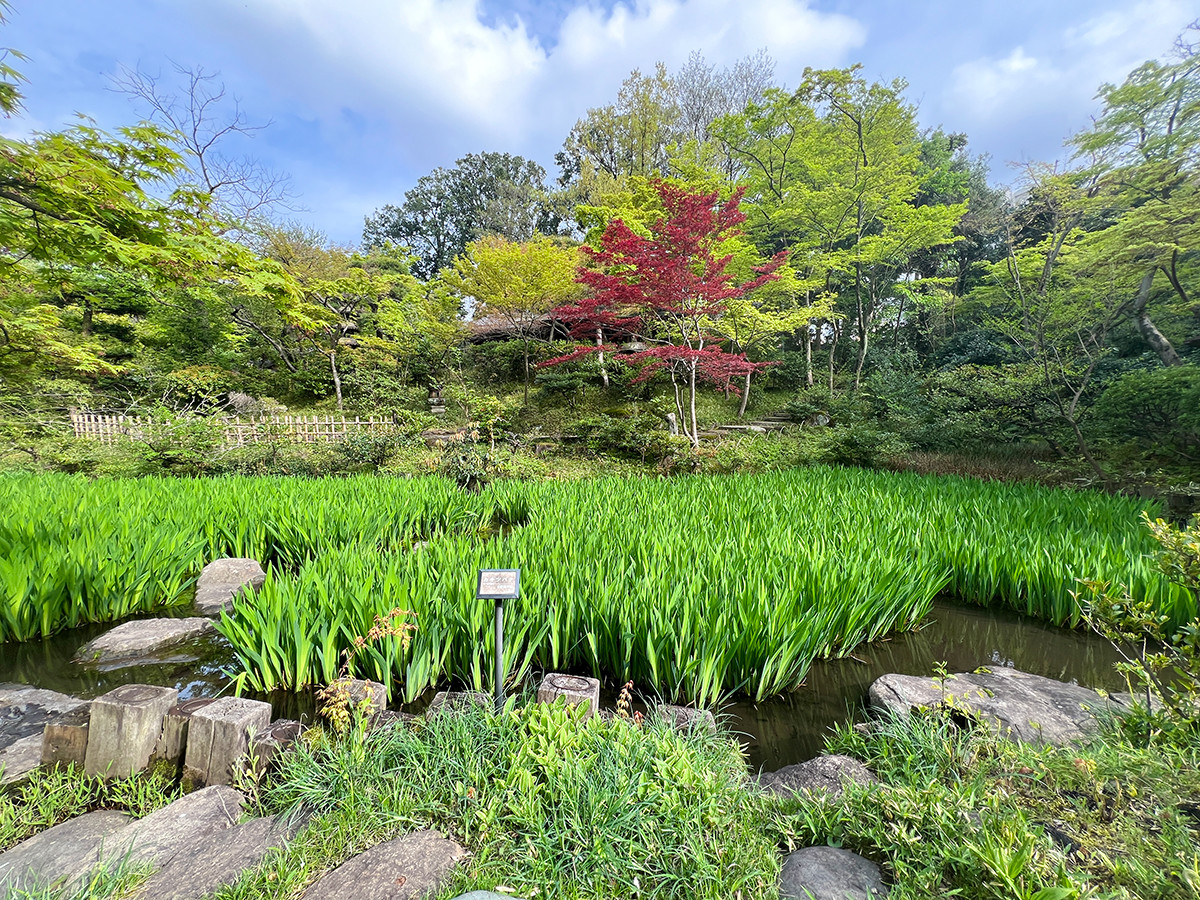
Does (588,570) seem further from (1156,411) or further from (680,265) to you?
(1156,411)

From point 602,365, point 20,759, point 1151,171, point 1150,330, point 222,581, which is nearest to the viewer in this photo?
point 20,759

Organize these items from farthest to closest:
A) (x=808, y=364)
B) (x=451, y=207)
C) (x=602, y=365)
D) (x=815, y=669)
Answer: (x=451, y=207) → (x=808, y=364) → (x=602, y=365) → (x=815, y=669)

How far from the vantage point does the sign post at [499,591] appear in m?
1.75

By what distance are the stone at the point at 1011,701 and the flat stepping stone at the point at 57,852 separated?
2.77m

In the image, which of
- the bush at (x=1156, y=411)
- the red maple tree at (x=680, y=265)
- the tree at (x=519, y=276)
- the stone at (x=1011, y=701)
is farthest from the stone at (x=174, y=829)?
the tree at (x=519, y=276)

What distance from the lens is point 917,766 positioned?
1571 mm

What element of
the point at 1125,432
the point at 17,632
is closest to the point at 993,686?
the point at 17,632

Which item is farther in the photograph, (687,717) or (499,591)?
(687,717)

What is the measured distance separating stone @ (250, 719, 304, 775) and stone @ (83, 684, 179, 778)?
359mm

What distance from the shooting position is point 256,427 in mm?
10297

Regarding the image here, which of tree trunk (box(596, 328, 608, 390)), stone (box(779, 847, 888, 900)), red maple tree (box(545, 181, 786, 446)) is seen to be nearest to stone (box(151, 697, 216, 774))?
stone (box(779, 847, 888, 900))

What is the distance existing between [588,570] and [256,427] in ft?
36.2

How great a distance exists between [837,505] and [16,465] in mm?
13985

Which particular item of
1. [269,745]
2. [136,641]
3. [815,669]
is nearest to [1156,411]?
[815,669]
